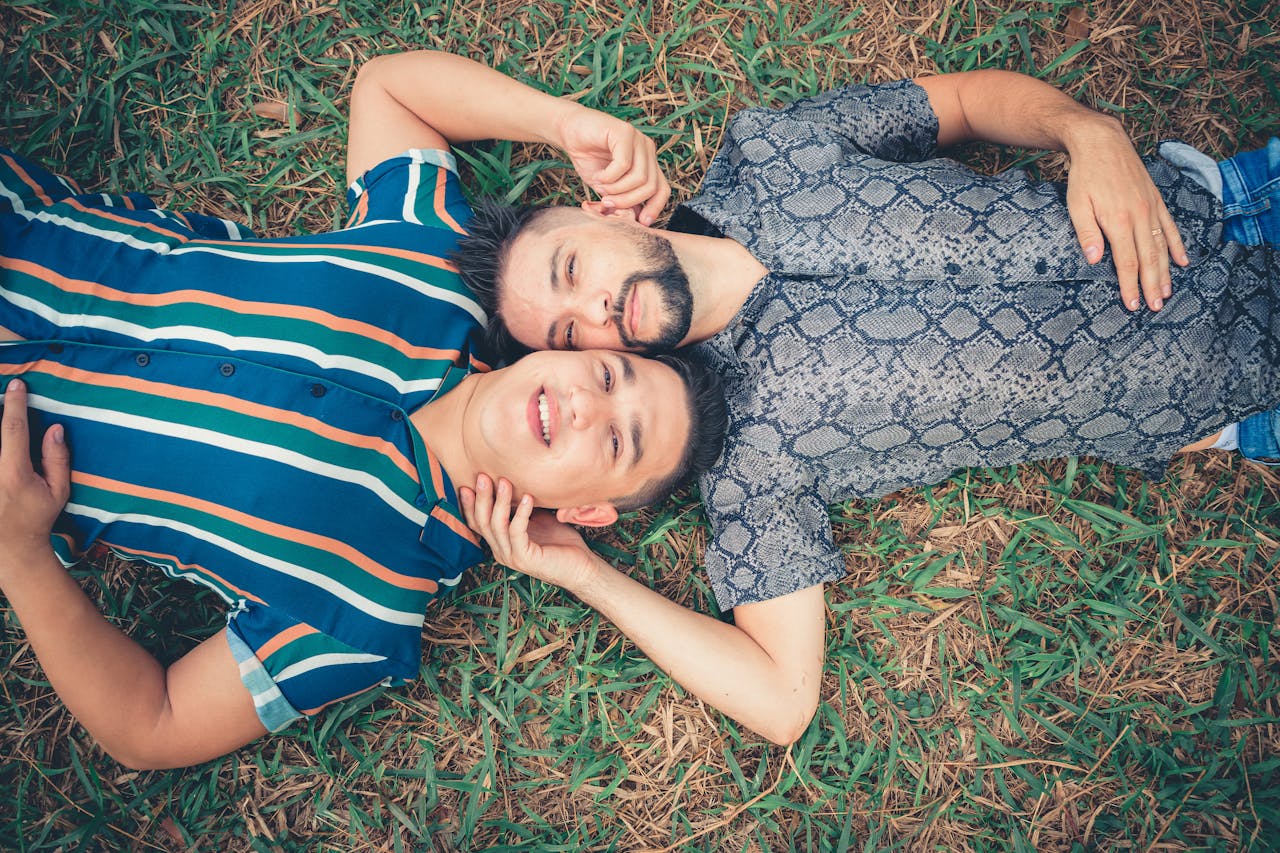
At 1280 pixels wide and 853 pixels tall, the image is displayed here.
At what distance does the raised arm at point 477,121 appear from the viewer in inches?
121

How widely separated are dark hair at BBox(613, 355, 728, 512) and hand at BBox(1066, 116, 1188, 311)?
1.45m

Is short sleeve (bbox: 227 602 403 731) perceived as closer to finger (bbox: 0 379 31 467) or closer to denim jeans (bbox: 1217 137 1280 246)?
finger (bbox: 0 379 31 467)

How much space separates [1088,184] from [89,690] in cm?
401

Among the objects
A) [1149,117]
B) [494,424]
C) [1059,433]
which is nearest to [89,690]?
[494,424]

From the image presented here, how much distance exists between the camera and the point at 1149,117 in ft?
11.6

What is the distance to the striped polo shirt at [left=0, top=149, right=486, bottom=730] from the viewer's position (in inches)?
107

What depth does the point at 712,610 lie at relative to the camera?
11.1 feet

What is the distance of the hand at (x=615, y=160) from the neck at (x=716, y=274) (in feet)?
0.72

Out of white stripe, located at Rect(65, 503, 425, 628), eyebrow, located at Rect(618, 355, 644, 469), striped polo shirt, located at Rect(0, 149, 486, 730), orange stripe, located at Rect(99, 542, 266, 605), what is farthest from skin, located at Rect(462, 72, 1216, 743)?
orange stripe, located at Rect(99, 542, 266, 605)

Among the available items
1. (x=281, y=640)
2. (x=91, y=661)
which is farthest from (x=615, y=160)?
(x=91, y=661)

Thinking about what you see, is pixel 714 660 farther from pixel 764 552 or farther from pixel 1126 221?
pixel 1126 221

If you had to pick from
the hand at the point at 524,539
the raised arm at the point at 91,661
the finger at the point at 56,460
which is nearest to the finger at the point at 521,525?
the hand at the point at 524,539

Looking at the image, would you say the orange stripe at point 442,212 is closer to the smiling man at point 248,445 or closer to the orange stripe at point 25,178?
the smiling man at point 248,445

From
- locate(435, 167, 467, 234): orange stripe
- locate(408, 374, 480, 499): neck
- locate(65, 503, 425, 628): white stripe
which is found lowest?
locate(65, 503, 425, 628): white stripe
